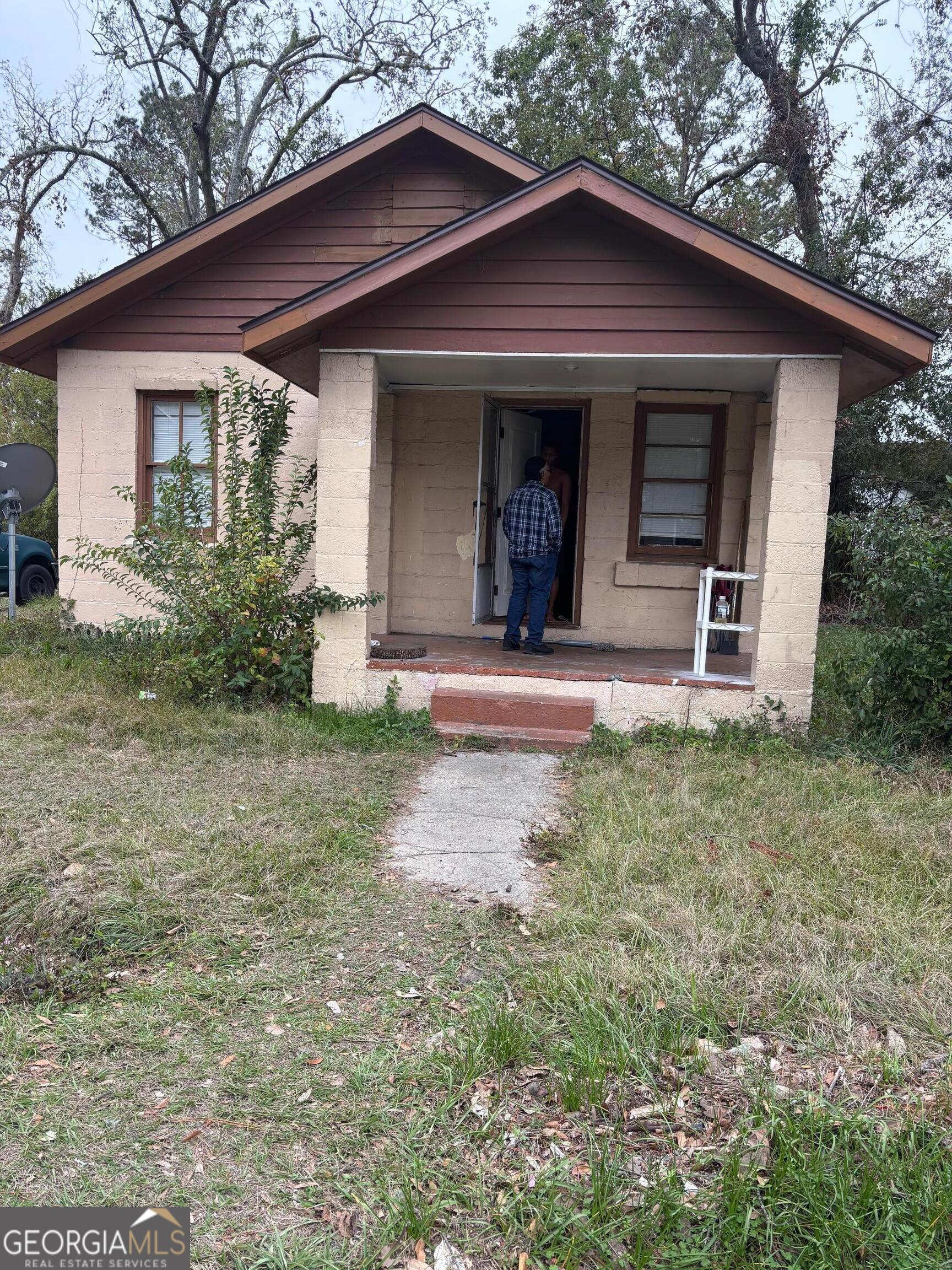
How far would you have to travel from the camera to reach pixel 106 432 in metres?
10.4

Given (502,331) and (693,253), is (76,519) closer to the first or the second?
(502,331)

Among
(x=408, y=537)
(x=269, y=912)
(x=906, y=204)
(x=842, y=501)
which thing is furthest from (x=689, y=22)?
(x=269, y=912)

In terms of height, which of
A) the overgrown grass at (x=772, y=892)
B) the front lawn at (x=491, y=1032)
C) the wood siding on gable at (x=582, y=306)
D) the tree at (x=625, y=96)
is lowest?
the front lawn at (x=491, y=1032)

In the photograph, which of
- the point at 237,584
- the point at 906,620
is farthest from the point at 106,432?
the point at 906,620

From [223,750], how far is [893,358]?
5442 mm

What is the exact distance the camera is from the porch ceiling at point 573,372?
7.16 metres

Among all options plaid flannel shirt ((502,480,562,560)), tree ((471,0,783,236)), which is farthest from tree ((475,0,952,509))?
plaid flannel shirt ((502,480,562,560))

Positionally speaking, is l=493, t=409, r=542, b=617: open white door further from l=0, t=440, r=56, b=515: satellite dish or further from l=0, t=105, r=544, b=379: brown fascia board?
l=0, t=440, r=56, b=515: satellite dish

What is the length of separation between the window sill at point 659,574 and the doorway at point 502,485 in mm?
454

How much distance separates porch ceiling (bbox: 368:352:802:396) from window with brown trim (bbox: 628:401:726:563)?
537 millimetres

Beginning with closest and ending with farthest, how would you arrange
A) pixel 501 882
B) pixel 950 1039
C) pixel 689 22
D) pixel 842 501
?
pixel 950 1039, pixel 501 882, pixel 842 501, pixel 689 22

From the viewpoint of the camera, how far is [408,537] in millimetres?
10086

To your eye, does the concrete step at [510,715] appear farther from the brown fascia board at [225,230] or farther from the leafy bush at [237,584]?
the brown fascia board at [225,230]

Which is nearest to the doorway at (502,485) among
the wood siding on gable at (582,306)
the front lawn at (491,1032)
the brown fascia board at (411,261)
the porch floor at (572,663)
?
the porch floor at (572,663)
